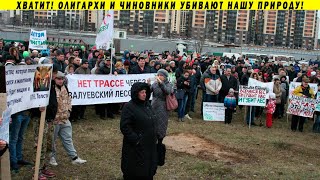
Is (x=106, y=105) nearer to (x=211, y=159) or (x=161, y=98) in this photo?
(x=211, y=159)

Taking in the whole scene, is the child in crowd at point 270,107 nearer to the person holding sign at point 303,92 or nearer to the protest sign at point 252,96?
the protest sign at point 252,96

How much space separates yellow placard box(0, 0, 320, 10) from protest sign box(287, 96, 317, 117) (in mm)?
5921

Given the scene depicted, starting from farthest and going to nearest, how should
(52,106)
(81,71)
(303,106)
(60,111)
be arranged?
(303,106) < (81,71) < (60,111) < (52,106)

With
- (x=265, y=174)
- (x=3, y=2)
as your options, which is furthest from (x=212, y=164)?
(x=3, y=2)

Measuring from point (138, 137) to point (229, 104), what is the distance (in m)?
8.37

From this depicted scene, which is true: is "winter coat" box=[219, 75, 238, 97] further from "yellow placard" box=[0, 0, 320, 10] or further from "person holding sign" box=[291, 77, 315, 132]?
"yellow placard" box=[0, 0, 320, 10]

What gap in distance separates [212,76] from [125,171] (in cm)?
880

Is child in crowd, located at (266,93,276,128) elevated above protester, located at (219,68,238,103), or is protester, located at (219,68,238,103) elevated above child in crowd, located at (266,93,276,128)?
protester, located at (219,68,238,103)

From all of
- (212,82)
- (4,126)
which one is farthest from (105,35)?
(4,126)

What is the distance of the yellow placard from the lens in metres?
8.50

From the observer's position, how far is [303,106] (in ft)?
45.0

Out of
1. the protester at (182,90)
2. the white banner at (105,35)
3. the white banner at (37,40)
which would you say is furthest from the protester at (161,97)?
the white banner at (37,40)

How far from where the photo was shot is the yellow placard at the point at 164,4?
27.9 ft

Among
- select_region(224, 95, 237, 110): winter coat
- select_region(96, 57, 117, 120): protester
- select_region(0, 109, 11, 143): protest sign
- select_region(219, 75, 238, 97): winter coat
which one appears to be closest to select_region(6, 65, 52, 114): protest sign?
select_region(0, 109, 11, 143): protest sign
